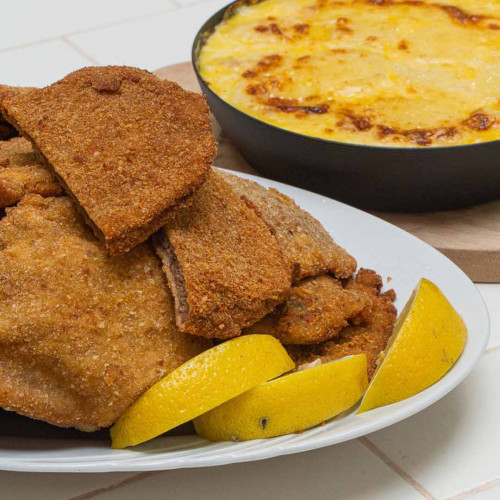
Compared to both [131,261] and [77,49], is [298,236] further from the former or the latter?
[77,49]

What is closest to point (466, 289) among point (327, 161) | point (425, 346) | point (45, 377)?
point (425, 346)

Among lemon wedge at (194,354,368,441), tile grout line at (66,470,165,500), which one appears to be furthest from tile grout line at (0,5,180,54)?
lemon wedge at (194,354,368,441)

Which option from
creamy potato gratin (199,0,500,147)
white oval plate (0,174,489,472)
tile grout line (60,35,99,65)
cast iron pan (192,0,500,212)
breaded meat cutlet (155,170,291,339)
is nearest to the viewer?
white oval plate (0,174,489,472)

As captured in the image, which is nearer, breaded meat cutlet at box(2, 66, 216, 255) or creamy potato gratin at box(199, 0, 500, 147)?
breaded meat cutlet at box(2, 66, 216, 255)

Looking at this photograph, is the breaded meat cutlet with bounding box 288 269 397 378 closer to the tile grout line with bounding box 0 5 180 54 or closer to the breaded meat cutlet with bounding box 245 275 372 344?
the breaded meat cutlet with bounding box 245 275 372 344

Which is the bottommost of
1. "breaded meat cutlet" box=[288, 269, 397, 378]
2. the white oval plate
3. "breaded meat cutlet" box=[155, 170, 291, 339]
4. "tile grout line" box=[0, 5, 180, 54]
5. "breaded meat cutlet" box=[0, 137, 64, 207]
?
"tile grout line" box=[0, 5, 180, 54]

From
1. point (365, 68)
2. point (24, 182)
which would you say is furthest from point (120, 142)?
point (365, 68)

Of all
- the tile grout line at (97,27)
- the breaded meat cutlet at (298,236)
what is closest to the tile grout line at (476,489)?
the breaded meat cutlet at (298,236)
